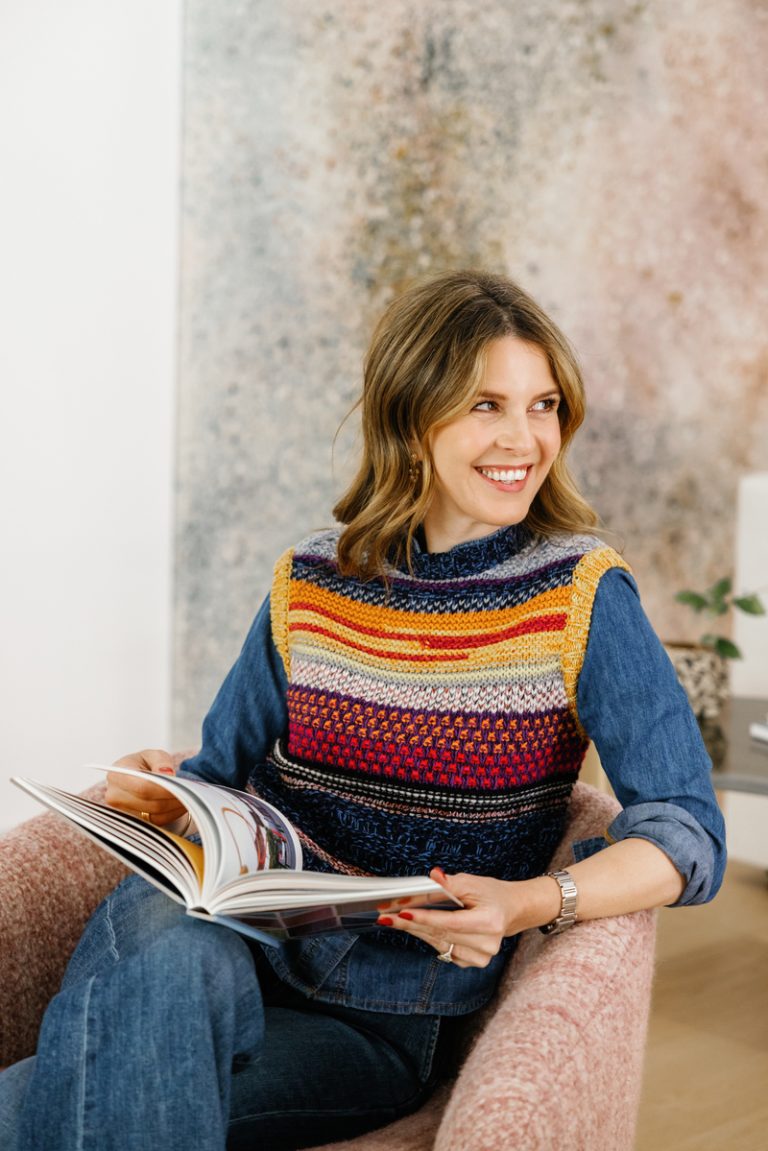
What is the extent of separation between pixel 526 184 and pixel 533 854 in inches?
101

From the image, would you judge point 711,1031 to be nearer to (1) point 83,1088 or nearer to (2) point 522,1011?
(2) point 522,1011

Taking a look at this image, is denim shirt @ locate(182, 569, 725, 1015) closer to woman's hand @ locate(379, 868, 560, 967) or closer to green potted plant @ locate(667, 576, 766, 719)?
woman's hand @ locate(379, 868, 560, 967)

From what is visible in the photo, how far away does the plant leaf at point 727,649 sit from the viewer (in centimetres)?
299

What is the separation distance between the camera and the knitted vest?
129cm

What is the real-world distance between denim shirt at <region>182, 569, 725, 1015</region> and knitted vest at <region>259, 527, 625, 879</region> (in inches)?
1.5

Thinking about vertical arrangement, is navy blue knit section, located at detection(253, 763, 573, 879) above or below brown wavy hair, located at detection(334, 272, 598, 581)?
below

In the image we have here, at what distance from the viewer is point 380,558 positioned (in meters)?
1.46

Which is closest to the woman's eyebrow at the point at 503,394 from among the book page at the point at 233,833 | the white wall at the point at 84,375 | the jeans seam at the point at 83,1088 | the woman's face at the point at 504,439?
the woman's face at the point at 504,439

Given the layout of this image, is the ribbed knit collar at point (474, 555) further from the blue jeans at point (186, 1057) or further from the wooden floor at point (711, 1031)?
the wooden floor at point (711, 1031)

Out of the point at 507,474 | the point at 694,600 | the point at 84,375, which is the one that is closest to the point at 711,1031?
the point at 694,600

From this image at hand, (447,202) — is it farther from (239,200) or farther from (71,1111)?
(71,1111)

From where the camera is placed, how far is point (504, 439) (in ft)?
4.49

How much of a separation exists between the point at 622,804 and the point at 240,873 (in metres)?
0.42

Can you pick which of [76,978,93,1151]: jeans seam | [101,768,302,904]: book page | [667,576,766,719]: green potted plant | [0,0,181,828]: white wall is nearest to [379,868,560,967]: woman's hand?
[101,768,302,904]: book page
